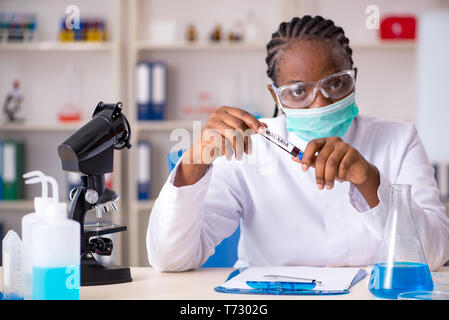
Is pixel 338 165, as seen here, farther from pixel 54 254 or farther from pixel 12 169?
pixel 12 169

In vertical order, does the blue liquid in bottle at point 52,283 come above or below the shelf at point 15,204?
above

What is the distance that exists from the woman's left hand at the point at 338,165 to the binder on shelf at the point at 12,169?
7.46 feet

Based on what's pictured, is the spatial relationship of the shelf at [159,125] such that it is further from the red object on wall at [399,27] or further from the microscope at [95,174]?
the microscope at [95,174]

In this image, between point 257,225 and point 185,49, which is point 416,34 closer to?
point 185,49

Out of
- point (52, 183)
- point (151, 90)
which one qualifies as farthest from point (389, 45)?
point (52, 183)

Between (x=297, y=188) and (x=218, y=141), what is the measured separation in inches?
16.2

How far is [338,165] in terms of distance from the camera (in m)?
0.99

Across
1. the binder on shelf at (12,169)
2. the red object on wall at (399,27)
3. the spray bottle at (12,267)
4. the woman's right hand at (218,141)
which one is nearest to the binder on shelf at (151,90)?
the binder on shelf at (12,169)

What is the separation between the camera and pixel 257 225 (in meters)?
1.42

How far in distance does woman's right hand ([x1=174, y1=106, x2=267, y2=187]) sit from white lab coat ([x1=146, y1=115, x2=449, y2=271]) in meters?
0.14

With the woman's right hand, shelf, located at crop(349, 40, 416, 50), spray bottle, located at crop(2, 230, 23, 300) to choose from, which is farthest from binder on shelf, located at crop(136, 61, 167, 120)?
spray bottle, located at crop(2, 230, 23, 300)

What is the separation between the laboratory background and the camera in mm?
2951

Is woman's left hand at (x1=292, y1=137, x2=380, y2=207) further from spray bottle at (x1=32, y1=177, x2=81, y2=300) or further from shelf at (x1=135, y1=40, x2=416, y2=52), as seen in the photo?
shelf at (x1=135, y1=40, x2=416, y2=52)

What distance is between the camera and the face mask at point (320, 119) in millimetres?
1322
